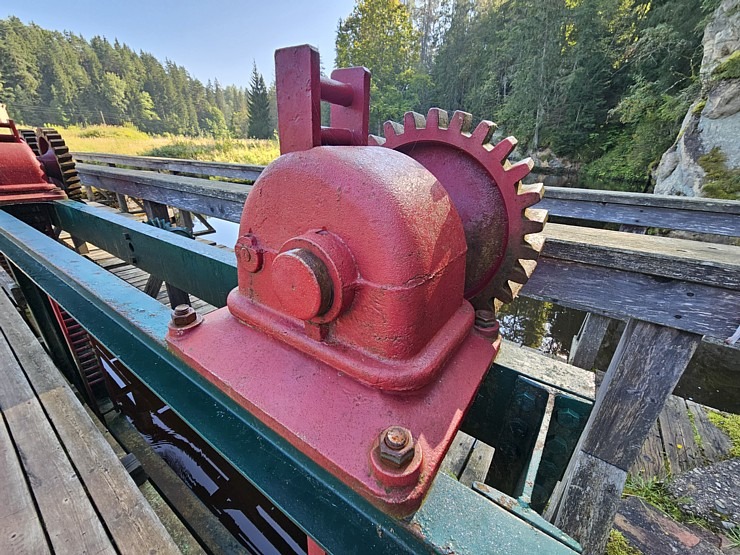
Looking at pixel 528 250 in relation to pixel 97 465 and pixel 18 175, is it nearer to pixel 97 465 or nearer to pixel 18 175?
pixel 97 465

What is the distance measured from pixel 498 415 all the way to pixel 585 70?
75.6ft

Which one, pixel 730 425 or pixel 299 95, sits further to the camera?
pixel 730 425

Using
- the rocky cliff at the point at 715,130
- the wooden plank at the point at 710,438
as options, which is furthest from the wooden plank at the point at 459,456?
the rocky cliff at the point at 715,130

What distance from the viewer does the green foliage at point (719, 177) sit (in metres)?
6.52

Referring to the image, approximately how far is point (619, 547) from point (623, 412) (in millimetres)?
1581

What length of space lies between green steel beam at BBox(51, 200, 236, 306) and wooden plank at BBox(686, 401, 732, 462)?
4.06 m

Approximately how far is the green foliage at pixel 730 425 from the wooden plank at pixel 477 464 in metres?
2.43

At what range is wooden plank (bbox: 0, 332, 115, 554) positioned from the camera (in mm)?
1285

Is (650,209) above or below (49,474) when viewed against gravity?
above

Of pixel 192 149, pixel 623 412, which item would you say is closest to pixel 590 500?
pixel 623 412

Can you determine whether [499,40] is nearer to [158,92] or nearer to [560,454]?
[560,454]

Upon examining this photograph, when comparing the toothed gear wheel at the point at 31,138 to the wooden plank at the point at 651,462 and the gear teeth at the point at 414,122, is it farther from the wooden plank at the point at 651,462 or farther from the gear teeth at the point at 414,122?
the wooden plank at the point at 651,462

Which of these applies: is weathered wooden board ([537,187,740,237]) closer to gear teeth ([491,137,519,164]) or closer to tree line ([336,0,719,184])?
gear teeth ([491,137,519,164])

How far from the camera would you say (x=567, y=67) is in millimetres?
18734
